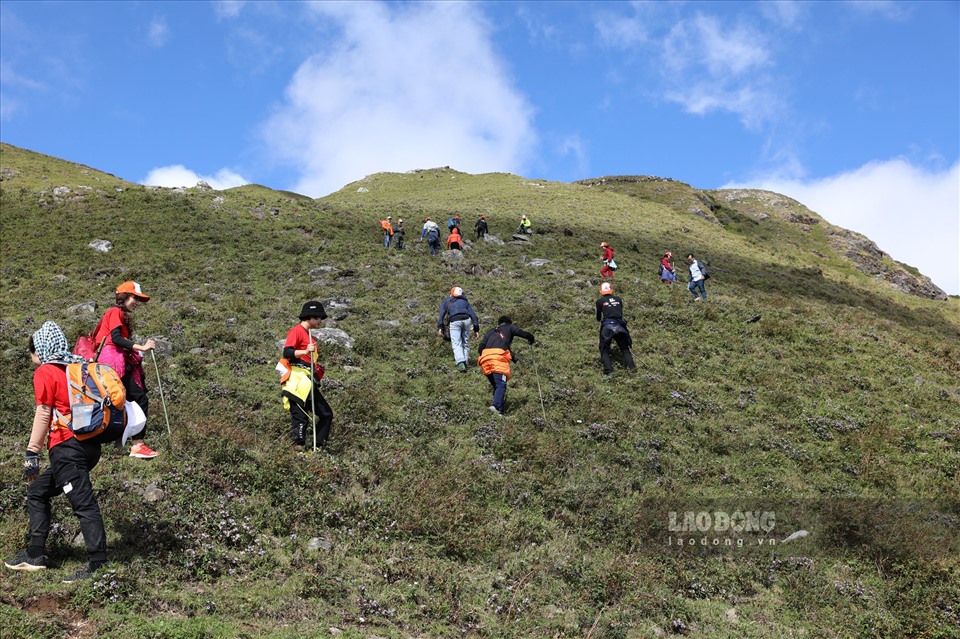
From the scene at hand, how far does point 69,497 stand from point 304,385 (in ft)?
12.9

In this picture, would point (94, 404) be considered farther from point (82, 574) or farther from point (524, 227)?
point (524, 227)

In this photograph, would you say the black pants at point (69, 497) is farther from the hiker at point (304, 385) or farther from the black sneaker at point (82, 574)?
the hiker at point (304, 385)

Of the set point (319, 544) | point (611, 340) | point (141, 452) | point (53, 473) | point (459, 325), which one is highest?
point (459, 325)

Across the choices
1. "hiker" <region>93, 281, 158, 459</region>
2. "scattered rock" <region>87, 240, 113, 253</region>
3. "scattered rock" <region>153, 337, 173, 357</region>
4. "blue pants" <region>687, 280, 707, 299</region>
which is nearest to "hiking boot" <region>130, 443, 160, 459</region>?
"hiker" <region>93, 281, 158, 459</region>

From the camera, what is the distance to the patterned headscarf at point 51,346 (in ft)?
20.2

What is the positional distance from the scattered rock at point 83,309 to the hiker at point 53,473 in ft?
50.6

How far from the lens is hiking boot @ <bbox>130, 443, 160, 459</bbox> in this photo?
8406 millimetres

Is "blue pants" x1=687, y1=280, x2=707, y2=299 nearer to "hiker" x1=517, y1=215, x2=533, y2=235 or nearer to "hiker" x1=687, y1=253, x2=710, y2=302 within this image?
"hiker" x1=687, y1=253, x2=710, y2=302

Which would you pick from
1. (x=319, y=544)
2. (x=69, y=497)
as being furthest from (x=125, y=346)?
(x=319, y=544)

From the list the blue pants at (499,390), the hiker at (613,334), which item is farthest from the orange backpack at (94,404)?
the hiker at (613,334)

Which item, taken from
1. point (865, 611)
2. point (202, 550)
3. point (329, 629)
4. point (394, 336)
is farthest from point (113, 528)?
point (394, 336)

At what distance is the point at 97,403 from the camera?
20.4ft

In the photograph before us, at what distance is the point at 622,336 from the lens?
15.1 metres

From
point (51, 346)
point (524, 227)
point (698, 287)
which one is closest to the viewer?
point (51, 346)
